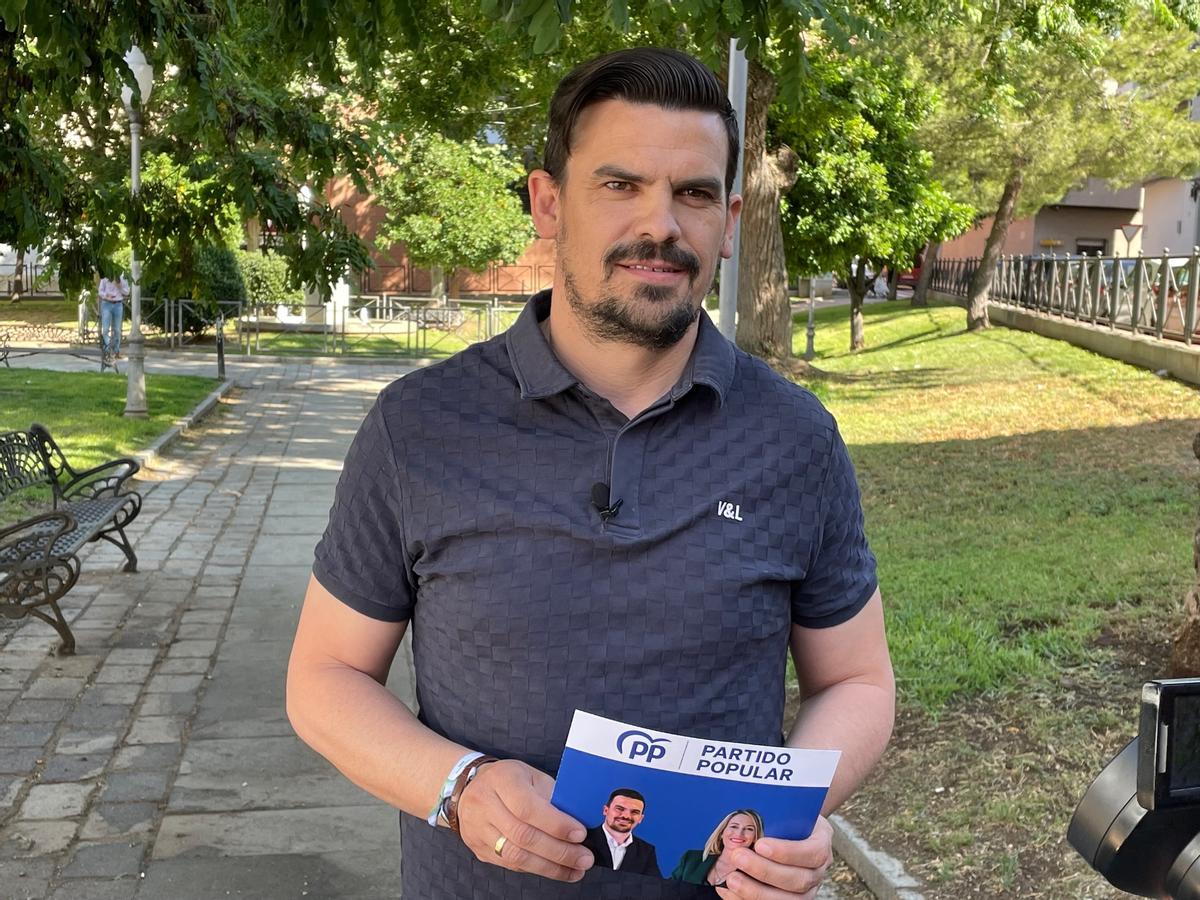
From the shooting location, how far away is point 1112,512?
9.53 m

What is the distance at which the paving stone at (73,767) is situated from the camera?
559 centimetres

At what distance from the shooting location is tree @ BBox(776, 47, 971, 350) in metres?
21.8

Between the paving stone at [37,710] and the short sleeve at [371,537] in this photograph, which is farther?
the paving stone at [37,710]

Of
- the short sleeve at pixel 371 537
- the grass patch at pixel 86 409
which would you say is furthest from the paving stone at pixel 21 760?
the grass patch at pixel 86 409

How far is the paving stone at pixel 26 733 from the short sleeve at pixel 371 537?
4.30 metres

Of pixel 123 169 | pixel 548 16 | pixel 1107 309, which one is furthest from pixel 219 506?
pixel 1107 309

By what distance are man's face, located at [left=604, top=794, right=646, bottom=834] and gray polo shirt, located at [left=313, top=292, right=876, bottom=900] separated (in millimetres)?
227

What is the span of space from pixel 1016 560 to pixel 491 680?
6.56 m

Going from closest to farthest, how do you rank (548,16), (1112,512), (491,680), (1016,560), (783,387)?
(491,680) < (783,387) < (548,16) < (1016,560) < (1112,512)

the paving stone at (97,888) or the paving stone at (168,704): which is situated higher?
the paving stone at (168,704)

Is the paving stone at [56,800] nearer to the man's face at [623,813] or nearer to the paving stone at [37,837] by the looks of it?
the paving stone at [37,837]

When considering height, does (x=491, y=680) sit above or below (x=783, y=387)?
below

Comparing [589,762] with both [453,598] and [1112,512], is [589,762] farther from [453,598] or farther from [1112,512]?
[1112,512]

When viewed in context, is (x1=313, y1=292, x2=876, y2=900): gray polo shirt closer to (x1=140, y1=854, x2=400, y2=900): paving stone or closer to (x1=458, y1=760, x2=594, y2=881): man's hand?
(x1=458, y1=760, x2=594, y2=881): man's hand
